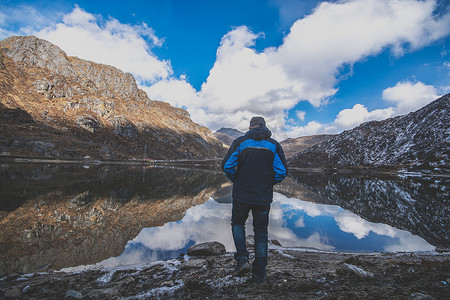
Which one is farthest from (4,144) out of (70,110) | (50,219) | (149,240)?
(149,240)

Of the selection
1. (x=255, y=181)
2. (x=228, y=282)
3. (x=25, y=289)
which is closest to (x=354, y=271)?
(x=228, y=282)

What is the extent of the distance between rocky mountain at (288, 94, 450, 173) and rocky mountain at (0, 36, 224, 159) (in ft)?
435

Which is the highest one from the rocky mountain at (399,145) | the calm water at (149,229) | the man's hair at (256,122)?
the rocky mountain at (399,145)

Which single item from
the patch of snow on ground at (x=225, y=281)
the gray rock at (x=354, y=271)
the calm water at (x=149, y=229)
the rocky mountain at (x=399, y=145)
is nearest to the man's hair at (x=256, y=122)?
the patch of snow on ground at (x=225, y=281)

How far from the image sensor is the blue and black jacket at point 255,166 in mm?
5641

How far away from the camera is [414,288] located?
4402 millimetres

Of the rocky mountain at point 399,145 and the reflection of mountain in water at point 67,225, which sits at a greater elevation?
the rocky mountain at point 399,145

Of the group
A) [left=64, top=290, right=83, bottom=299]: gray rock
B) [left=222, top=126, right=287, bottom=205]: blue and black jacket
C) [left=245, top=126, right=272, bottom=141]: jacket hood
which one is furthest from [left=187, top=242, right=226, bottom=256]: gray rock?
[left=245, top=126, right=272, bottom=141]: jacket hood

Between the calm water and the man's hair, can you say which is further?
the calm water

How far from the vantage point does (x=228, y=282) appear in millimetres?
5305

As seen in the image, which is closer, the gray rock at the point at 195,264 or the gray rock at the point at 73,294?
the gray rock at the point at 73,294

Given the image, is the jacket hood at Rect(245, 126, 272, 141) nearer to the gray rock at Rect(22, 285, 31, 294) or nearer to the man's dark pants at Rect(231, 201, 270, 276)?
the man's dark pants at Rect(231, 201, 270, 276)

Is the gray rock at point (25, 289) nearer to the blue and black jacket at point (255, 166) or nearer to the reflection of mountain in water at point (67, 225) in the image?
the reflection of mountain in water at point (67, 225)

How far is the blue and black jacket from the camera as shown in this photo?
5641 mm
